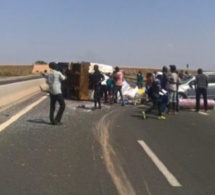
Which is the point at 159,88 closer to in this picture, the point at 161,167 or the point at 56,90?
the point at 56,90

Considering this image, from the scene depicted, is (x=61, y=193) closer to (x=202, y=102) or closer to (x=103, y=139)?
(x=103, y=139)

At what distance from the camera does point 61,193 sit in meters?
6.52

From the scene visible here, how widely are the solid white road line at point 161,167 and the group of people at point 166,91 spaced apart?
6.58m

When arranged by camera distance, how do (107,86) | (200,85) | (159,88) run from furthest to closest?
(107,86) → (200,85) → (159,88)

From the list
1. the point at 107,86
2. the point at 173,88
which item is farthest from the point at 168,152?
the point at 107,86

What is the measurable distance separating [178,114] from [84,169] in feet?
37.6

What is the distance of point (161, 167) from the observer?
833cm

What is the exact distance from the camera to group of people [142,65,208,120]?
17844mm

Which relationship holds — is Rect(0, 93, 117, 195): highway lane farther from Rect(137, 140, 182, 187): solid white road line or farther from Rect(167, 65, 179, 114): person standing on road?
Rect(167, 65, 179, 114): person standing on road

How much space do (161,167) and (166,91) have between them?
35.3 ft

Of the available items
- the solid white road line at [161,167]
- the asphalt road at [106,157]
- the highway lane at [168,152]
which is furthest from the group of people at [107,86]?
the solid white road line at [161,167]

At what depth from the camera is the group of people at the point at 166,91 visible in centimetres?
1784

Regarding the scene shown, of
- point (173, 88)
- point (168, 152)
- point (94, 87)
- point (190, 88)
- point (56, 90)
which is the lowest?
point (168, 152)

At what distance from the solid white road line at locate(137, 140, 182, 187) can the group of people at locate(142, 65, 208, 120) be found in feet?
21.6
